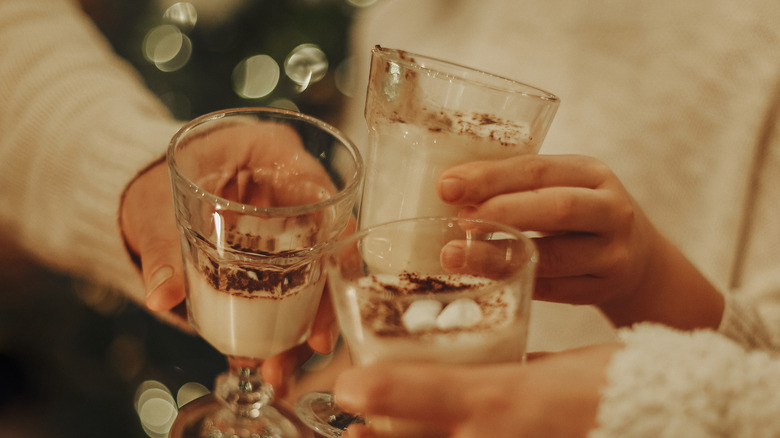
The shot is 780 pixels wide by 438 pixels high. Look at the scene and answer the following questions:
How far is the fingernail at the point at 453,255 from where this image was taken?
53 centimetres

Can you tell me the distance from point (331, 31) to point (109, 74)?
0.46m

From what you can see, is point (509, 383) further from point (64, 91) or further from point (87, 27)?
point (87, 27)

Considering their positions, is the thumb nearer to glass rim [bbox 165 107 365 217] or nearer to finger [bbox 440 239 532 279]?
glass rim [bbox 165 107 365 217]

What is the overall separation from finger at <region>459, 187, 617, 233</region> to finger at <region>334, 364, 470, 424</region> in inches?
9.0

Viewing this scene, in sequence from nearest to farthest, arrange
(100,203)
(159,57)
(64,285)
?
1. (100,203)
2. (159,57)
3. (64,285)

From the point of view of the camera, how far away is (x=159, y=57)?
1273 millimetres

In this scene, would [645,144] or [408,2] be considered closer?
[645,144]

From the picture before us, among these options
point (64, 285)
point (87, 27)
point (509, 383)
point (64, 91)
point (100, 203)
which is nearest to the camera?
point (509, 383)

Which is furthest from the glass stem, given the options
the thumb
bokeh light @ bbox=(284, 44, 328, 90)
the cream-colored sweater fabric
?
bokeh light @ bbox=(284, 44, 328, 90)

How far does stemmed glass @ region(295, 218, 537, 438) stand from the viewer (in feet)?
1.37

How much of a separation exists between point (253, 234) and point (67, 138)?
0.57 m

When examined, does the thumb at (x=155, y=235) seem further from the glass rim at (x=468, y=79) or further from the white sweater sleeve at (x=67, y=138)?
the glass rim at (x=468, y=79)

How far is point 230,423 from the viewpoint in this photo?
0.72 metres

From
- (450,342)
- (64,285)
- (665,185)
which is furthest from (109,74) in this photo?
(665,185)
